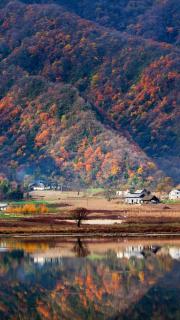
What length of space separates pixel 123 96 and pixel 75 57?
16.5m

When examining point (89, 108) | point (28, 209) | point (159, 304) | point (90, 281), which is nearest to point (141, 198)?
point (28, 209)

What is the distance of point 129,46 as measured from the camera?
19238 centimetres

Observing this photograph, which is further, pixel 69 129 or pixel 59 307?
pixel 69 129

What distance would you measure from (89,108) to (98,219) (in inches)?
2946

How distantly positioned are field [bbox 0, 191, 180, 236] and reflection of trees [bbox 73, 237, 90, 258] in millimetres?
8337

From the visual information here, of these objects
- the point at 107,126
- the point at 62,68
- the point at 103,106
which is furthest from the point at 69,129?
the point at 62,68

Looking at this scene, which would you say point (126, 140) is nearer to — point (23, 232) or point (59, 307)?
point (23, 232)

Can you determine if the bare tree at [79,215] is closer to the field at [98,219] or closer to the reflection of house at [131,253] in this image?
the field at [98,219]

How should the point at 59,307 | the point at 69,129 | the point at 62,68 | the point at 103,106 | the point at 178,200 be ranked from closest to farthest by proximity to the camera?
the point at 59,307 → the point at 178,200 → the point at 69,129 → the point at 103,106 → the point at 62,68

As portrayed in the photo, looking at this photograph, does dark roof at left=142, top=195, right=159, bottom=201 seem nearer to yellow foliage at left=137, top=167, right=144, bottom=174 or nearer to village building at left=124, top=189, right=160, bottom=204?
village building at left=124, top=189, right=160, bottom=204

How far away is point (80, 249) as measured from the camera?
6269cm

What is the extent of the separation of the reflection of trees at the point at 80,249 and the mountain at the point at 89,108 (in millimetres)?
68609

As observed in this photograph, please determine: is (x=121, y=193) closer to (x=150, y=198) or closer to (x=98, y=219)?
(x=150, y=198)

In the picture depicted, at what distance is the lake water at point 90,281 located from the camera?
4219 centimetres
